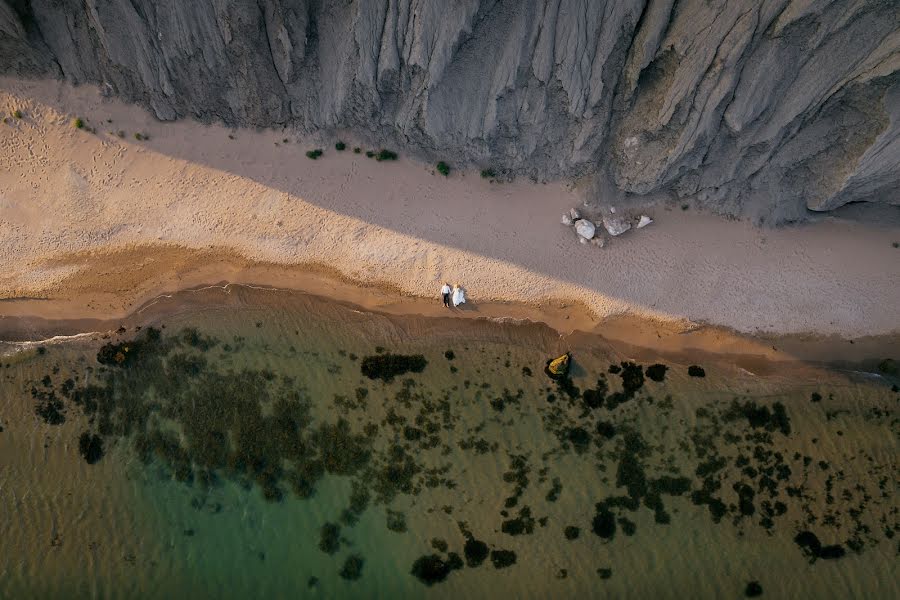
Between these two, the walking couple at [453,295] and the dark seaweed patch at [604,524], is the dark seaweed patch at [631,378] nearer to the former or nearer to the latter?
the dark seaweed patch at [604,524]

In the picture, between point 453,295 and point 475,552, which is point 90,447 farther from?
point 475,552

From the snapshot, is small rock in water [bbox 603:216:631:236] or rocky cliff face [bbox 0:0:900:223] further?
small rock in water [bbox 603:216:631:236]

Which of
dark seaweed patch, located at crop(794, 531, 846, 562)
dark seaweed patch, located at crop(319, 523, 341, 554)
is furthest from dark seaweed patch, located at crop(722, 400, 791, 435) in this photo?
dark seaweed patch, located at crop(319, 523, 341, 554)

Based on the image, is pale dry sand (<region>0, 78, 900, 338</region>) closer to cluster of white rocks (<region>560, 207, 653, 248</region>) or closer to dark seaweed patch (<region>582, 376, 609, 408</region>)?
cluster of white rocks (<region>560, 207, 653, 248</region>)

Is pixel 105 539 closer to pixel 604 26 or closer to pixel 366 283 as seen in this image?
pixel 366 283

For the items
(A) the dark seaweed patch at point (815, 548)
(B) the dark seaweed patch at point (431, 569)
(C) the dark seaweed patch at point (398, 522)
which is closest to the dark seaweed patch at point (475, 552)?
(B) the dark seaweed patch at point (431, 569)
